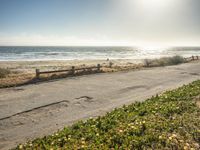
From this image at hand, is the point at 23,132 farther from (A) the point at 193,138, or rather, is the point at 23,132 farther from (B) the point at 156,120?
(A) the point at 193,138

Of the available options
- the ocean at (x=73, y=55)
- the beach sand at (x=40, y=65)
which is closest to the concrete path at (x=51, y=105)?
the beach sand at (x=40, y=65)

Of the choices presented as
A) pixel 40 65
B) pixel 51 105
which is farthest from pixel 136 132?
pixel 40 65

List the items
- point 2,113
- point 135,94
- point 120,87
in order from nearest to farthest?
point 2,113 → point 135,94 → point 120,87

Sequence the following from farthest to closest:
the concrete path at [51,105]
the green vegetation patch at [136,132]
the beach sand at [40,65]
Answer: the beach sand at [40,65]
the concrete path at [51,105]
the green vegetation patch at [136,132]

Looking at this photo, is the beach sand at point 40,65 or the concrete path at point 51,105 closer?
the concrete path at point 51,105

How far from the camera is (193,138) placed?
18.9 ft

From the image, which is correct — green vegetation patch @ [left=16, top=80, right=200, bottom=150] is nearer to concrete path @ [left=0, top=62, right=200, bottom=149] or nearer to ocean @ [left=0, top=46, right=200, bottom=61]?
concrete path @ [left=0, top=62, right=200, bottom=149]

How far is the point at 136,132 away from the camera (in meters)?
6.05

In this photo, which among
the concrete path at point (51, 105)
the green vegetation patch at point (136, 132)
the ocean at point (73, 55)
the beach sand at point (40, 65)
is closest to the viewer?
the green vegetation patch at point (136, 132)

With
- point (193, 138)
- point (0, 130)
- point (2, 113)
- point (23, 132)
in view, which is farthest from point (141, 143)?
point (2, 113)

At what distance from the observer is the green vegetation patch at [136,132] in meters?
5.41

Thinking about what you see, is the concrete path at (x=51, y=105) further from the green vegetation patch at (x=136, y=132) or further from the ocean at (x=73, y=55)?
the ocean at (x=73, y=55)

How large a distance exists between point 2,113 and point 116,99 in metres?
5.28

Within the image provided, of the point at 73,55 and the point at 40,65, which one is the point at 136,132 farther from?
the point at 73,55
